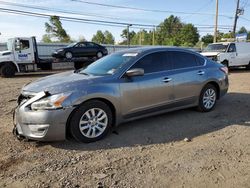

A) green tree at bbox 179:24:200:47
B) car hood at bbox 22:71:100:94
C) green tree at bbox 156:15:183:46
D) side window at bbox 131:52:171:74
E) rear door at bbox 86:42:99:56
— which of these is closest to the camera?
car hood at bbox 22:71:100:94

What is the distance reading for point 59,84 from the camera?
5000mm

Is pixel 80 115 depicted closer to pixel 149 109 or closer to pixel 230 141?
pixel 149 109

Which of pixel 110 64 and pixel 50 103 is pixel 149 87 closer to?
pixel 110 64

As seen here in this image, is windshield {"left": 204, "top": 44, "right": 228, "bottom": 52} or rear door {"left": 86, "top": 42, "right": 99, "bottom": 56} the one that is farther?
rear door {"left": 86, "top": 42, "right": 99, "bottom": 56}

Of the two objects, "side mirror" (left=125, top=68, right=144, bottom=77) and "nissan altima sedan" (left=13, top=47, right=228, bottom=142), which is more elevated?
"side mirror" (left=125, top=68, right=144, bottom=77)

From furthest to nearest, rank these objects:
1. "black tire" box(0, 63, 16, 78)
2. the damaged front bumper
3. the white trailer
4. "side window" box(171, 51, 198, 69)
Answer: the white trailer → "black tire" box(0, 63, 16, 78) → "side window" box(171, 51, 198, 69) → the damaged front bumper

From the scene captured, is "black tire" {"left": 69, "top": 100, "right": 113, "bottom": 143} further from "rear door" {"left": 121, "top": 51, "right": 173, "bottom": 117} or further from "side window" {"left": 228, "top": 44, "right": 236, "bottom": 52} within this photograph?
"side window" {"left": 228, "top": 44, "right": 236, "bottom": 52}

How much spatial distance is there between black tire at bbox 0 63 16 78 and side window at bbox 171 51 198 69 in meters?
14.6

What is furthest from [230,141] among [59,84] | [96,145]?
[59,84]

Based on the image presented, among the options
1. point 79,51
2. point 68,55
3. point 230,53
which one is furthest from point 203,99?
point 79,51

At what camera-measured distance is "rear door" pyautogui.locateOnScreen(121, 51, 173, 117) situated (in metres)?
5.46

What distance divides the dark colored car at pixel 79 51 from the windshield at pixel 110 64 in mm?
16643

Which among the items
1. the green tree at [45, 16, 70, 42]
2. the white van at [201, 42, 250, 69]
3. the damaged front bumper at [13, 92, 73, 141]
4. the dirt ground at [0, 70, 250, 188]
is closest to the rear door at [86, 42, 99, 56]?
the white van at [201, 42, 250, 69]

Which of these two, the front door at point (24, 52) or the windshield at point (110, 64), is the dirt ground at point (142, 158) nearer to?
the windshield at point (110, 64)
